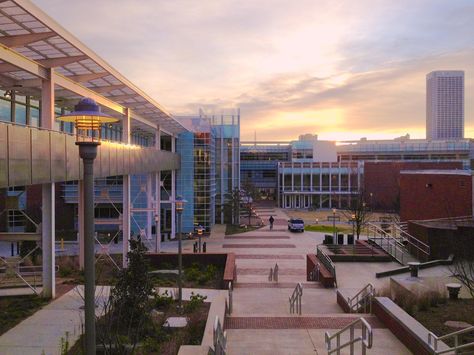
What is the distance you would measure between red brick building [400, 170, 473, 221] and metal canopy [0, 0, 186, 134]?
56.7 ft

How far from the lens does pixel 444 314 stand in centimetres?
1221

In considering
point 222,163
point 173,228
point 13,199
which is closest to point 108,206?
point 173,228

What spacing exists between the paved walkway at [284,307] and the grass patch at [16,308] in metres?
5.68

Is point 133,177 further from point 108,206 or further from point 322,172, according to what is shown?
point 322,172

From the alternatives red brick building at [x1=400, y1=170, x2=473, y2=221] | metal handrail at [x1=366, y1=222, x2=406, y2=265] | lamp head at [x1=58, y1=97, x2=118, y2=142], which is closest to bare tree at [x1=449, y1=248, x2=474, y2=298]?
metal handrail at [x1=366, y1=222, x2=406, y2=265]

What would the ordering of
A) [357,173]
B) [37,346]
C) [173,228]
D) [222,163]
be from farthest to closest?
[357,173] < [222,163] < [173,228] < [37,346]

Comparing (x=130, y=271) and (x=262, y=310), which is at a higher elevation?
(x=130, y=271)

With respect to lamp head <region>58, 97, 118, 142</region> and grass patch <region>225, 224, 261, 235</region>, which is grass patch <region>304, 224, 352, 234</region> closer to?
grass patch <region>225, 224, 261, 235</region>

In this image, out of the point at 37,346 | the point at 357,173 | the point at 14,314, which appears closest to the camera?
the point at 37,346

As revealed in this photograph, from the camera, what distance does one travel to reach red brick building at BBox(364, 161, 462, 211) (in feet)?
216

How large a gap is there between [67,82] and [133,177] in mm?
24576

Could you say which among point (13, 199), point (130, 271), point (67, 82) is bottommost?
point (130, 271)

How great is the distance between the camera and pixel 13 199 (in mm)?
17312

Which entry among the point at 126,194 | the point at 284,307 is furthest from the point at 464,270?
the point at 126,194
